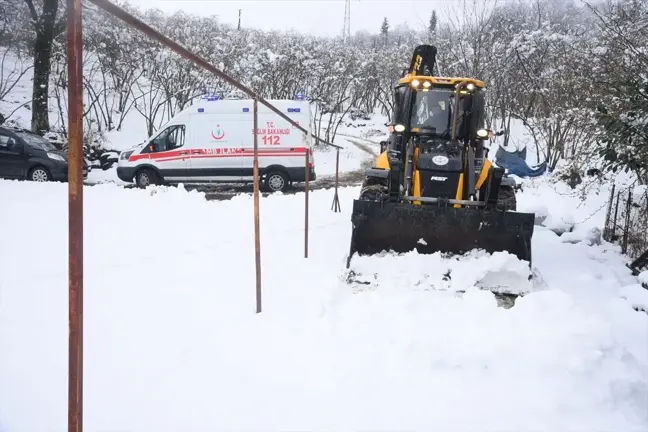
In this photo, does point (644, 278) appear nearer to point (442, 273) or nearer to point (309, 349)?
point (442, 273)

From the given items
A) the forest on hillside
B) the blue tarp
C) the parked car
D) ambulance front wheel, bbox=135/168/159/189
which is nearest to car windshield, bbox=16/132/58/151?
the parked car

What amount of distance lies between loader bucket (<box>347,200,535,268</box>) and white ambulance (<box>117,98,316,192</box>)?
7662 millimetres

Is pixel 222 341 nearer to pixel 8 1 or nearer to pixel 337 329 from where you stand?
pixel 337 329

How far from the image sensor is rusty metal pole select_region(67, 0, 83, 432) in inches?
61.6

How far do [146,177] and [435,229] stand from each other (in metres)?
10.6

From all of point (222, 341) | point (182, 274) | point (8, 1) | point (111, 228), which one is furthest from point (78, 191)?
point (8, 1)

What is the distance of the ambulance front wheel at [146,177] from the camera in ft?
45.5

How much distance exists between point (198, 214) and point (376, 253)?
4344 millimetres

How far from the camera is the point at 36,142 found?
1319cm

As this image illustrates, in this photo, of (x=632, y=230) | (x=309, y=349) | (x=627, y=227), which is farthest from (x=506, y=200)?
(x=309, y=349)

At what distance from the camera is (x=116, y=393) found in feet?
9.68

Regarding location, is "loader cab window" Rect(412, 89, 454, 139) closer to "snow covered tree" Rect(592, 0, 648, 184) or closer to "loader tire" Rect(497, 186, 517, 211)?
"loader tire" Rect(497, 186, 517, 211)

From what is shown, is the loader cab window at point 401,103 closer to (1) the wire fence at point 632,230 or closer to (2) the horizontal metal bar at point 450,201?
(2) the horizontal metal bar at point 450,201

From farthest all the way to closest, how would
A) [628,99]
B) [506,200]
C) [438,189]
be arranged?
[506,200] → [438,189] → [628,99]
